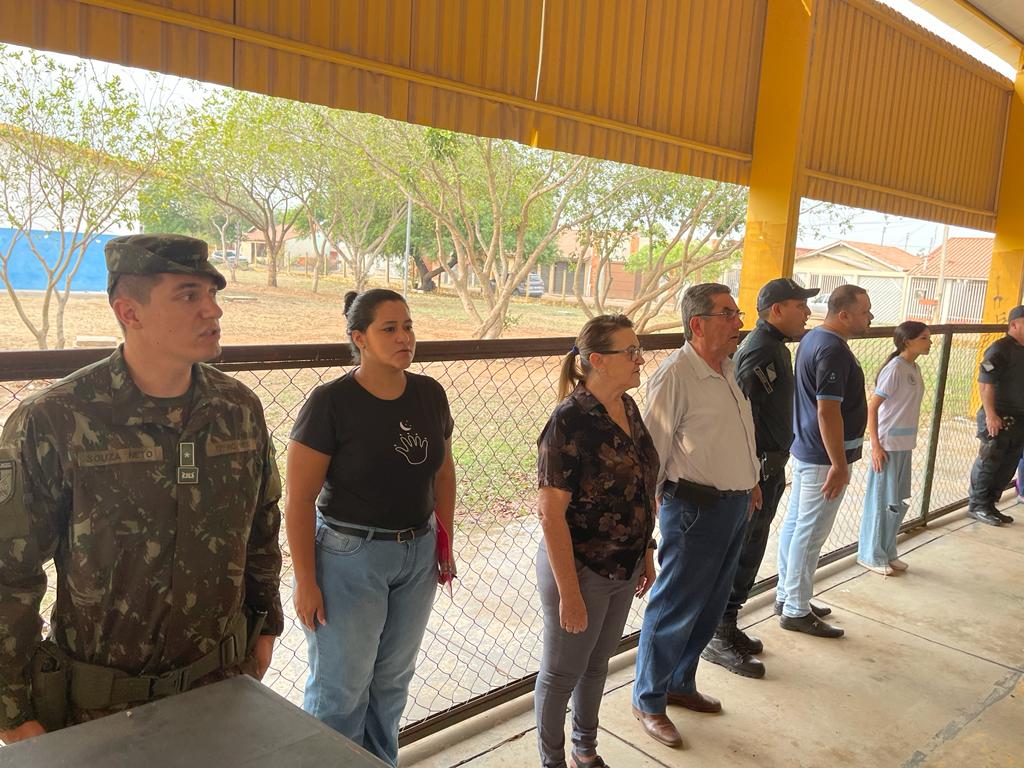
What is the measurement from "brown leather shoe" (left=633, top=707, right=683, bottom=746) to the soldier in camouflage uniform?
5.93ft

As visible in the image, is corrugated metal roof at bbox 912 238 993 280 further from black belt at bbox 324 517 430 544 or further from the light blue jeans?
black belt at bbox 324 517 430 544

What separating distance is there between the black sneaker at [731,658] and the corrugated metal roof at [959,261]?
2704cm

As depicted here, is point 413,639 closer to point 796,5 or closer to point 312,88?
point 312,88

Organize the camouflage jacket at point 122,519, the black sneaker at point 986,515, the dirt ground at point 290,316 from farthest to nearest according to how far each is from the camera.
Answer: the dirt ground at point 290,316 < the black sneaker at point 986,515 < the camouflage jacket at point 122,519

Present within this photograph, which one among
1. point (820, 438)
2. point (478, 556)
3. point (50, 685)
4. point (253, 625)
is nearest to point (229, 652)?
point (253, 625)

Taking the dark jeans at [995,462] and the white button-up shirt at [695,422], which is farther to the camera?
the dark jeans at [995,462]

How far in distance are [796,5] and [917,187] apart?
9.39 feet

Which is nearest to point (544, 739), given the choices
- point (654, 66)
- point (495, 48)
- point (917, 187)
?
point (495, 48)

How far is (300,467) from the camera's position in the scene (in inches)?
74.4

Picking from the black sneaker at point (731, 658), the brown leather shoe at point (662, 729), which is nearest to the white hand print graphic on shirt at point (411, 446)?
the brown leather shoe at point (662, 729)

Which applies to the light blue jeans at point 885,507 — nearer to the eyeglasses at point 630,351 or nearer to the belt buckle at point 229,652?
the eyeglasses at point 630,351

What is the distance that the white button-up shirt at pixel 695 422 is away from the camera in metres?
2.62

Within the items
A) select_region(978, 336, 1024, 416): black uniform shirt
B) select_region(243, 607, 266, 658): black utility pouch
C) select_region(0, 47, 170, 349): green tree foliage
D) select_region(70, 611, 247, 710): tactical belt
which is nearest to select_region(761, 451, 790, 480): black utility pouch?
select_region(243, 607, 266, 658): black utility pouch

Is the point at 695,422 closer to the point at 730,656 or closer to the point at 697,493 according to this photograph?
the point at 697,493
